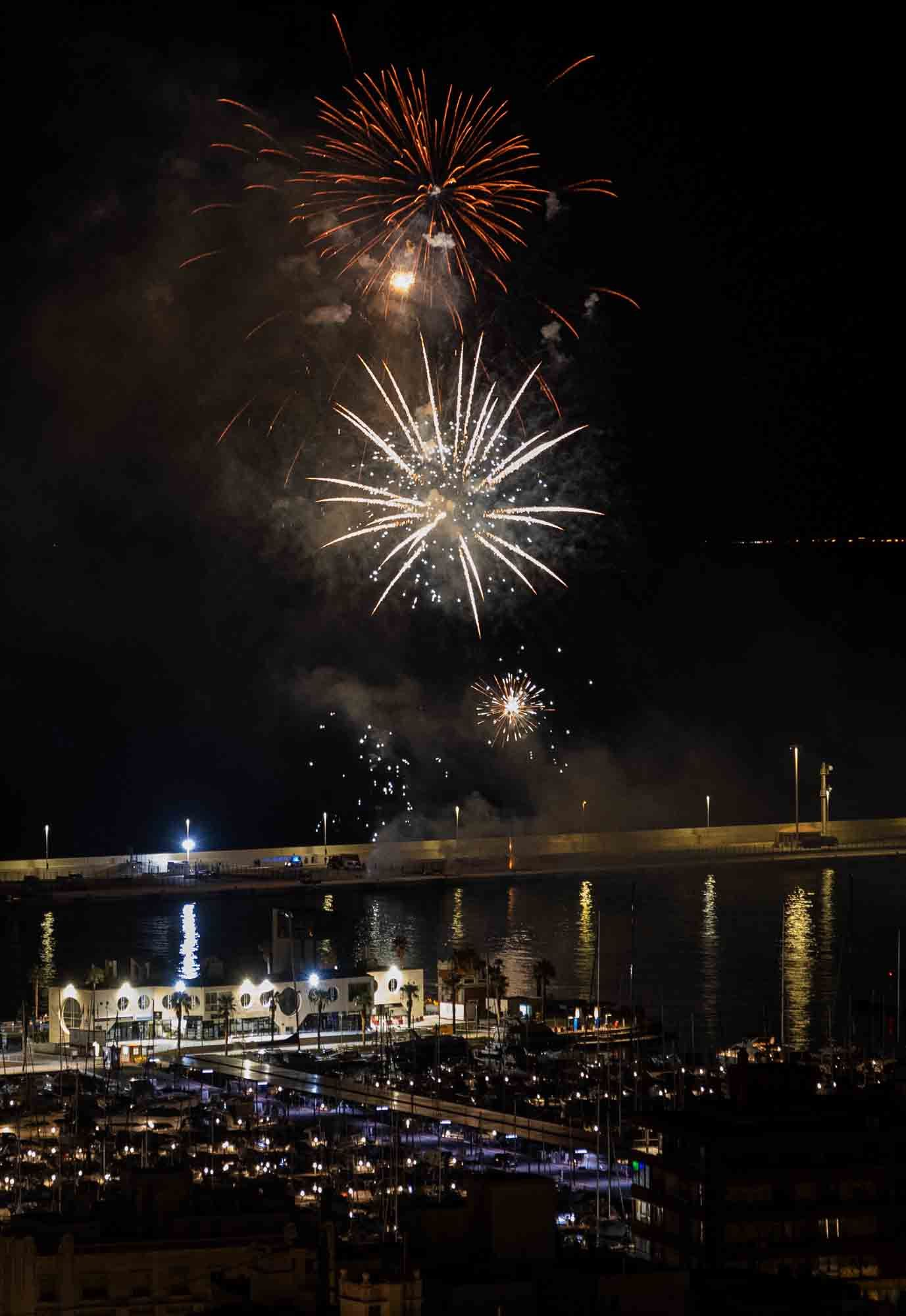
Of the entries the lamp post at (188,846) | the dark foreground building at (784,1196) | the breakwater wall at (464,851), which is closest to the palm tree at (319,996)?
the dark foreground building at (784,1196)

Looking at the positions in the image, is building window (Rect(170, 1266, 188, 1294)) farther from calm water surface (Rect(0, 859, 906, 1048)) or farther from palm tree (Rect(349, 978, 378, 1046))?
palm tree (Rect(349, 978, 378, 1046))

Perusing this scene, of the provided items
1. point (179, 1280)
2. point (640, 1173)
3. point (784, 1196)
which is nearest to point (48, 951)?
point (640, 1173)

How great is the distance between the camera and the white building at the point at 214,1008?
1609 cm

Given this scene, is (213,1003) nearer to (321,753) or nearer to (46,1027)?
(46,1027)

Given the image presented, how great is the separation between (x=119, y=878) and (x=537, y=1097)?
17995 millimetres

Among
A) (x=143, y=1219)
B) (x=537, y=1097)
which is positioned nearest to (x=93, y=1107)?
(x=537, y=1097)

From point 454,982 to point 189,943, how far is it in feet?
26.3

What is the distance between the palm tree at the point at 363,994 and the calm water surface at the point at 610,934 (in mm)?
794

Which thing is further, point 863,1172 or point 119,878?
point 119,878

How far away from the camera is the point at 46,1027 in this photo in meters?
16.2

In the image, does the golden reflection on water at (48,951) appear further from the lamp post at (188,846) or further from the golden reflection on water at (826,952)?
the golden reflection on water at (826,952)

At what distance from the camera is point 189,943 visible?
985 inches

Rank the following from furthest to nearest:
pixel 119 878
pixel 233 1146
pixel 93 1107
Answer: pixel 119 878
pixel 93 1107
pixel 233 1146

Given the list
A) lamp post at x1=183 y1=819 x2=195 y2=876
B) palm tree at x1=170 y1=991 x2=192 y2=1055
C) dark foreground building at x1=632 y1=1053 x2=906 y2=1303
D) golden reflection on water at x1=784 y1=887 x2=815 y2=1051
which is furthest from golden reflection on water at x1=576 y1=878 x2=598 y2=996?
dark foreground building at x1=632 y1=1053 x2=906 y2=1303
